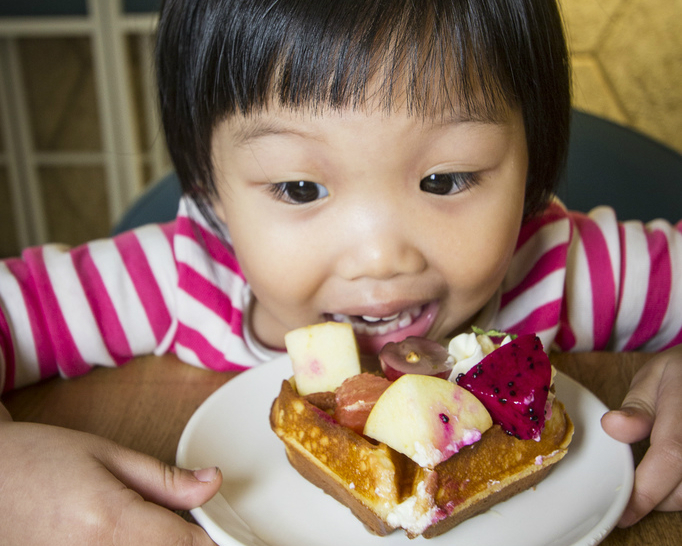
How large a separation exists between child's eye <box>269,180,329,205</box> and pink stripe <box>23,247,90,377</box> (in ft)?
1.18

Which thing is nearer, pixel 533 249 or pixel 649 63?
pixel 533 249

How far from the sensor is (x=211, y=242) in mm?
1076

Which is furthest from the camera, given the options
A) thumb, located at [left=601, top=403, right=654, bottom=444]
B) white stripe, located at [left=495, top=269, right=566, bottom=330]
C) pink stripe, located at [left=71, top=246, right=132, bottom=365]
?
white stripe, located at [left=495, top=269, right=566, bottom=330]

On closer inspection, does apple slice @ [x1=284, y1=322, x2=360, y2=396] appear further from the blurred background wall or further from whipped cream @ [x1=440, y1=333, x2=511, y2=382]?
the blurred background wall

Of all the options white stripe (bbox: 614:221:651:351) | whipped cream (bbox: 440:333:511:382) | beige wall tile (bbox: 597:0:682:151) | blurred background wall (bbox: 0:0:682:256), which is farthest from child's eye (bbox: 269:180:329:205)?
beige wall tile (bbox: 597:0:682:151)

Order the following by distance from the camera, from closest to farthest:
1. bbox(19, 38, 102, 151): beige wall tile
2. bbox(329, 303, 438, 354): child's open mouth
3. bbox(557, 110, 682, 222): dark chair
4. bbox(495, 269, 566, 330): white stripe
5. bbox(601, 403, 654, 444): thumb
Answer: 1. bbox(601, 403, 654, 444): thumb
2. bbox(329, 303, 438, 354): child's open mouth
3. bbox(495, 269, 566, 330): white stripe
4. bbox(557, 110, 682, 222): dark chair
5. bbox(19, 38, 102, 151): beige wall tile

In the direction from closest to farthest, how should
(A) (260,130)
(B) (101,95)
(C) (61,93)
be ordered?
1. (A) (260,130)
2. (B) (101,95)
3. (C) (61,93)

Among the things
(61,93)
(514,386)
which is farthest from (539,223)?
(61,93)

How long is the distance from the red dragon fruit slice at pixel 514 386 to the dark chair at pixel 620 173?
2.73ft

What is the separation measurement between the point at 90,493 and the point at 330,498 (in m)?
0.20

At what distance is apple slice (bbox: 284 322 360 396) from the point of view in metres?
0.65

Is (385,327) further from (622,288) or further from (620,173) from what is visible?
(620,173)

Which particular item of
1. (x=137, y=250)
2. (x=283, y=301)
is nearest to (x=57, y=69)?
(x=137, y=250)

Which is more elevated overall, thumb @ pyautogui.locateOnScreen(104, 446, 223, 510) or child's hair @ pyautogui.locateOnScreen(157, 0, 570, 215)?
child's hair @ pyautogui.locateOnScreen(157, 0, 570, 215)
